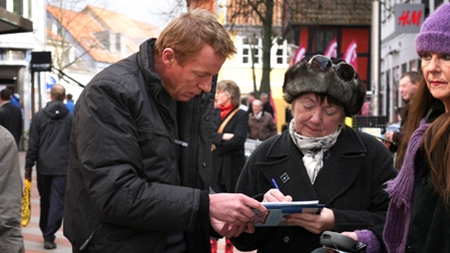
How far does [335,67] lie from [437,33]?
103 cm

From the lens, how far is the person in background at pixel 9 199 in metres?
4.28

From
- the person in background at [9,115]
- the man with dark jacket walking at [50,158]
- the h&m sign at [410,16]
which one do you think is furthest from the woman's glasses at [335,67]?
the h&m sign at [410,16]

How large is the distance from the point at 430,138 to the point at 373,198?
105cm

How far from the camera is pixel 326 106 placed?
3787mm

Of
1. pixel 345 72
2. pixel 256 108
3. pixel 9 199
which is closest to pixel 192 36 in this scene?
pixel 345 72

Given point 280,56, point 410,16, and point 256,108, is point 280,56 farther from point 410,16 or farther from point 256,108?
point 256,108

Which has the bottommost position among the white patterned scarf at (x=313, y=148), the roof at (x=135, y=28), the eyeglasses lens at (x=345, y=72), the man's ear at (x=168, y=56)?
the white patterned scarf at (x=313, y=148)

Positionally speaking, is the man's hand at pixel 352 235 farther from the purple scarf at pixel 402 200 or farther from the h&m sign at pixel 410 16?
the h&m sign at pixel 410 16

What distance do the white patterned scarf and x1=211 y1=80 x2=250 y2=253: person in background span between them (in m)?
6.16

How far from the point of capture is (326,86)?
3.75 meters

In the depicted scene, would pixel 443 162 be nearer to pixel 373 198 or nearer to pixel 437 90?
pixel 437 90

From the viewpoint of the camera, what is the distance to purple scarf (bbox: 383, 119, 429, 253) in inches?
111

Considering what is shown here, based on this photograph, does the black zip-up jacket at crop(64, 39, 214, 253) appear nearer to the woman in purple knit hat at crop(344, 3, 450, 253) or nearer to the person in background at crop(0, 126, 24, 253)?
the woman in purple knit hat at crop(344, 3, 450, 253)

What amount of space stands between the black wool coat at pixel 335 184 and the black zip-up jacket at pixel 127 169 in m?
0.54
